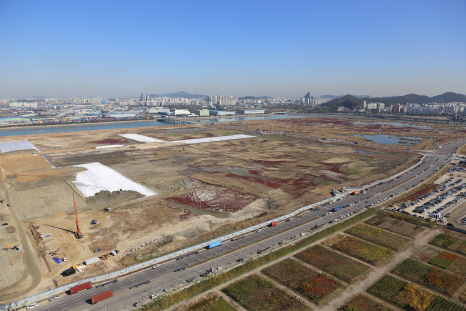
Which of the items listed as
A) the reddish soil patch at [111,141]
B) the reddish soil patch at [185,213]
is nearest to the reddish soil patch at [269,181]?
the reddish soil patch at [185,213]

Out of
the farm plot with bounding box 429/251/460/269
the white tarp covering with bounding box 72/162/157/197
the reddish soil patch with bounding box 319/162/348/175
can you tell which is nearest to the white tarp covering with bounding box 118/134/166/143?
the white tarp covering with bounding box 72/162/157/197

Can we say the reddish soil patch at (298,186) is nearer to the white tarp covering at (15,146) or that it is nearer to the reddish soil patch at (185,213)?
the reddish soil patch at (185,213)

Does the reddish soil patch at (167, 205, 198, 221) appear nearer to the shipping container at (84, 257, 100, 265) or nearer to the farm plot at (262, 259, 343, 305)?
the shipping container at (84, 257, 100, 265)

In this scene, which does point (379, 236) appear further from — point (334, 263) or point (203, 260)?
point (203, 260)

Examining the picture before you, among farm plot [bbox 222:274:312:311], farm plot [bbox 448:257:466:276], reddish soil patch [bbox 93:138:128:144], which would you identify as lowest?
farm plot [bbox 222:274:312:311]

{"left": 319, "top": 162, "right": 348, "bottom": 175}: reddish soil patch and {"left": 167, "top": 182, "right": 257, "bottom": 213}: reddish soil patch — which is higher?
{"left": 319, "top": 162, "right": 348, "bottom": 175}: reddish soil patch

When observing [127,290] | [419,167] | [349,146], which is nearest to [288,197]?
[127,290]
